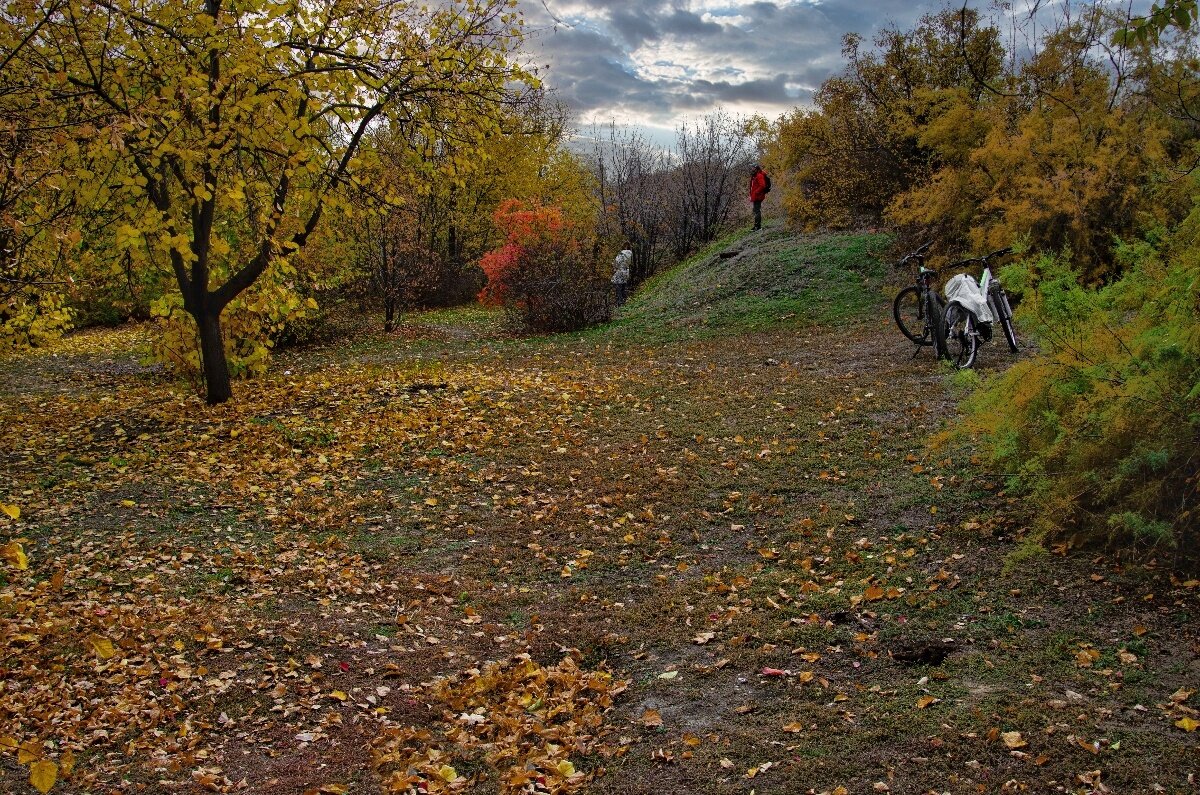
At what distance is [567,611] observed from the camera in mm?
5539

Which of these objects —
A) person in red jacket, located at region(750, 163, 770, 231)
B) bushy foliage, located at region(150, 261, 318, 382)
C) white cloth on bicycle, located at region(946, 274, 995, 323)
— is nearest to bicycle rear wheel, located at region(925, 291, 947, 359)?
white cloth on bicycle, located at region(946, 274, 995, 323)

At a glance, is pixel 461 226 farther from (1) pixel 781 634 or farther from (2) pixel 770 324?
(1) pixel 781 634

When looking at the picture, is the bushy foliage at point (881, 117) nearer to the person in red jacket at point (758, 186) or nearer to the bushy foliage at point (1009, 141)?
the bushy foliage at point (1009, 141)

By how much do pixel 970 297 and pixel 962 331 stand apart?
511 mm

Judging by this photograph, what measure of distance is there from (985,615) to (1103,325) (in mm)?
2131

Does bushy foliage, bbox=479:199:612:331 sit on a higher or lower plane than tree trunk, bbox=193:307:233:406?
higher

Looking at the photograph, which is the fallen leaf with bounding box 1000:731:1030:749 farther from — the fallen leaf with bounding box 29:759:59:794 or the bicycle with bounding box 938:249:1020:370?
the bicycle with bounding box 938:249:1020:370

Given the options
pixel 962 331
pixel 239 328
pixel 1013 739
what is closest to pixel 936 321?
pixel 962 331

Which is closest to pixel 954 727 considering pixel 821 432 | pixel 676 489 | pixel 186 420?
pixel 676 489

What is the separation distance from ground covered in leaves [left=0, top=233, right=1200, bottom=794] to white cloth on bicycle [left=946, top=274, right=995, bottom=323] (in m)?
0.93

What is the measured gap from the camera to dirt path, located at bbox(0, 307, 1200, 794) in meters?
3.66

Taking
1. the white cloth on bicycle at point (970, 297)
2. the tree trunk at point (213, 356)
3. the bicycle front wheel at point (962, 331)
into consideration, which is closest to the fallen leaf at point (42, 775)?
the tree trunk at point (213, 356)

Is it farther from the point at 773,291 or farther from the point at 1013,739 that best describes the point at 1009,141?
the point at 1013,739

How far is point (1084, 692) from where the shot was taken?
3.66m
